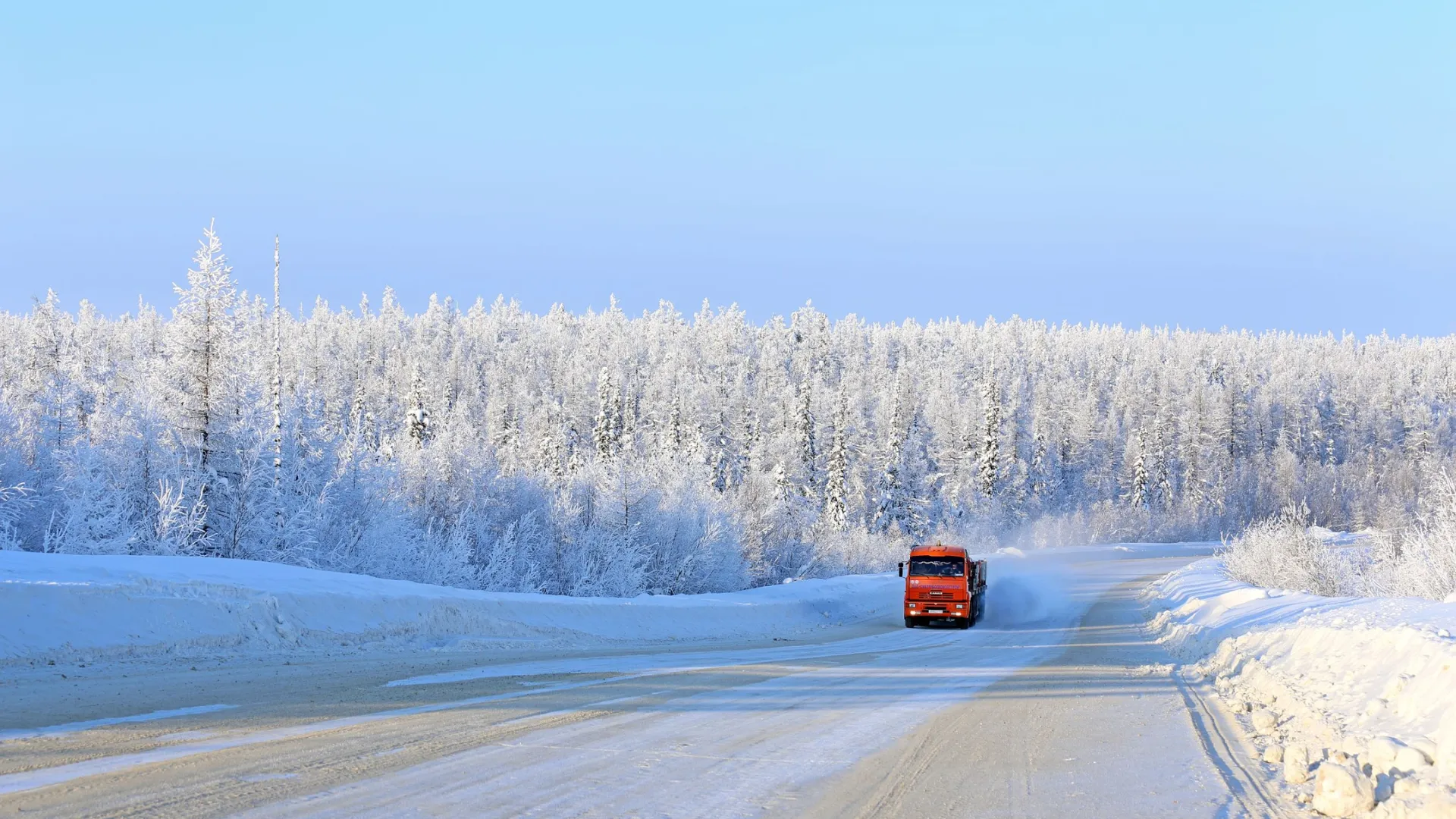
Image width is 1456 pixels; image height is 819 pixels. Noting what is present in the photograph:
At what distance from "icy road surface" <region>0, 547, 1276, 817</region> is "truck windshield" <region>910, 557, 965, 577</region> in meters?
11.5

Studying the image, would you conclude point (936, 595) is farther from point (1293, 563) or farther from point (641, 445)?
point (641, 445)

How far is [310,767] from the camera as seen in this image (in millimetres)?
7145

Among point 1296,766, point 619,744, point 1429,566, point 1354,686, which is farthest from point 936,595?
point 619,744

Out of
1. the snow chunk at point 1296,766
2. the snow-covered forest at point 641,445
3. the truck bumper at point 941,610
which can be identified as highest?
the snow-covered forest at point 641,445

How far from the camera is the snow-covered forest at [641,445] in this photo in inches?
1156

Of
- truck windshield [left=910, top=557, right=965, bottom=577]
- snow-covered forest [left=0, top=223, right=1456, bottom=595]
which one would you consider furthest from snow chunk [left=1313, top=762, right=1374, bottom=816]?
snow-covered forest [left=0, top=223, right=1456, bottom=595]

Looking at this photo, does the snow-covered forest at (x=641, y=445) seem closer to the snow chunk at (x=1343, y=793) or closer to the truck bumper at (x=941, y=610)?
the truck bumper at (x=941, y=610)

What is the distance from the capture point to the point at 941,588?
26.2 m

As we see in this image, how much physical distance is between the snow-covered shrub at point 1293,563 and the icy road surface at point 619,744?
17871 millimetres

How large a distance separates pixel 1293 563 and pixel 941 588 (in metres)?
12.9

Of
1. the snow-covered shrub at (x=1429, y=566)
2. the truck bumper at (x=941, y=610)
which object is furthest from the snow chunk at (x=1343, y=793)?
the truck bumper at (x=941, y=610)

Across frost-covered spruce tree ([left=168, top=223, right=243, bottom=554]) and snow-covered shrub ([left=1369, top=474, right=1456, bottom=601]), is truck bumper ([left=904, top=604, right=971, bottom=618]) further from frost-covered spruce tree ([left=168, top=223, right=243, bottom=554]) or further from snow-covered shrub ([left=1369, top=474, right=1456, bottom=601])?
frost-covered spruce tree ([left=168, top=223, right=243, bottom=554])

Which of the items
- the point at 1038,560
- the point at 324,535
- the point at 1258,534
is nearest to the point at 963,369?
the point at 1038,560

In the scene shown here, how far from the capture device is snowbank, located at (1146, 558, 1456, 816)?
273 inches
